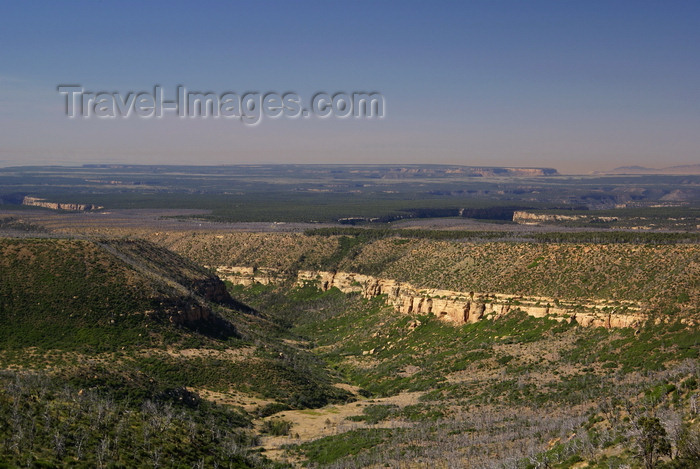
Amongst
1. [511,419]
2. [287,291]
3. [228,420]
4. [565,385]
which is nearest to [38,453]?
[228,420]

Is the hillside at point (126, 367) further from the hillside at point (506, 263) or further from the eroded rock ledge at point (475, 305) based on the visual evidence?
the hillside at point (506, 263)

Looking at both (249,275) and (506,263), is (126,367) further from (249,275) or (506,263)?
(249,275)

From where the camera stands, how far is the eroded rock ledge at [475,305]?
64875mm

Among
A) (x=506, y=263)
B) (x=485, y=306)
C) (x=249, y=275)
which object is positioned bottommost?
(x=249, y=275)

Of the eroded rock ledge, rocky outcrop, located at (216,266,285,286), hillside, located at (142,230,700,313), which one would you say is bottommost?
rocky outcrop, located at (216,266,285,286)

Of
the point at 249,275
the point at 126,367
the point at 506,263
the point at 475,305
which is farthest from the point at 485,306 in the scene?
the point at 249,275

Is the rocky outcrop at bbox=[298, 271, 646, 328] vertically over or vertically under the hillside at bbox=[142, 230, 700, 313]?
under

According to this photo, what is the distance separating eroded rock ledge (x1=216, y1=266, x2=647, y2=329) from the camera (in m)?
64.9

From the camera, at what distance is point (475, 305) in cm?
7706

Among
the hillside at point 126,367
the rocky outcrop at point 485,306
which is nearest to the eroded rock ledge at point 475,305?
the rocky outcrop at point 485,306

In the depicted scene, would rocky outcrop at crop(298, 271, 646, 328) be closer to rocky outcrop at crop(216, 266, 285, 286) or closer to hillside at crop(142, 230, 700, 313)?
hillside at crop(142, 230, 700, 313)

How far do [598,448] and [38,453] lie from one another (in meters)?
25.8

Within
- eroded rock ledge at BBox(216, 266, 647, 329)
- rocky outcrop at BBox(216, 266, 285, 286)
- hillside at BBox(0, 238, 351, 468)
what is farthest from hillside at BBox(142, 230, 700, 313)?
hillside at BBox(0, 238, 351, 468)

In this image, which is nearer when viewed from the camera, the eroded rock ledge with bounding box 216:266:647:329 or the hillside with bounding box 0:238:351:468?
the hillside with bounding box 0:238:351:468
